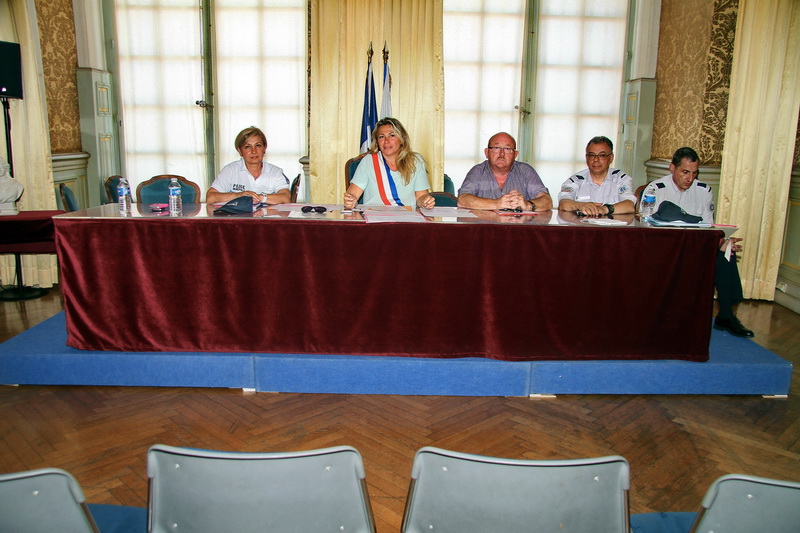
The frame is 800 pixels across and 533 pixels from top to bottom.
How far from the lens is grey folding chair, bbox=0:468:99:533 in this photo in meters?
1.01

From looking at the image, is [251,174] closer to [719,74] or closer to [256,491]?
[256,491]

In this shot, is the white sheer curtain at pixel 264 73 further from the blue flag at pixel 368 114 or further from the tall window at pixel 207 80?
the blue flag at pixel 368 114

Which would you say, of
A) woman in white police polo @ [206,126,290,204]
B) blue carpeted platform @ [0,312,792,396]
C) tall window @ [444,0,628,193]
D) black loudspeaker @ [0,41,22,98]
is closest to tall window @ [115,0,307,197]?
tall window @ [444,0,628,193]

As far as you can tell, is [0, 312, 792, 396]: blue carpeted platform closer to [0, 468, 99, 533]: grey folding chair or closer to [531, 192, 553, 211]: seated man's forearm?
[531, 192, 553, 211]: seated man's forearm

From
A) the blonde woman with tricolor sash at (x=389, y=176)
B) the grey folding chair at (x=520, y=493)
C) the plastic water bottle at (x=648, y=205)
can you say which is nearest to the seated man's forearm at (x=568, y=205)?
the plastic water bottle at (x=648, y=205)

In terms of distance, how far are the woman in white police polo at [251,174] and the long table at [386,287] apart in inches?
44.7

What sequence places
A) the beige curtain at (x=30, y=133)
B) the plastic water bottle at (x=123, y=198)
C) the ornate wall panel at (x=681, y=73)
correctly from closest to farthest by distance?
the plastic water bottle at (x=123, y=198), the beige curtain at (x=30, y=133), the ornate wall panel at (x=681, y=73)

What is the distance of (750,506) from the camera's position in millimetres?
1066

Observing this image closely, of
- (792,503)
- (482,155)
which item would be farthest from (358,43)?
(792,503)

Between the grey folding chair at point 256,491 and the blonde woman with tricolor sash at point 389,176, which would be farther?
the blonde woman with tricolor sash at point 389,176

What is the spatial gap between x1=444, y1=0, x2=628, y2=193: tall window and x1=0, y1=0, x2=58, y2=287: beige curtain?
11.3 feet

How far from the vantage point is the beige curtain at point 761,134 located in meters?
4.70

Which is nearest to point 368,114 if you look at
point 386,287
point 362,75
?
point 362,75

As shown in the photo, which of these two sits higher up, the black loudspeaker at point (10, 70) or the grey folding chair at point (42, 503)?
the black loudspeaker at point (10, 70)
